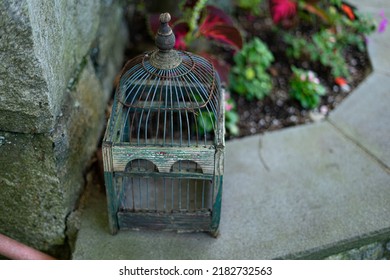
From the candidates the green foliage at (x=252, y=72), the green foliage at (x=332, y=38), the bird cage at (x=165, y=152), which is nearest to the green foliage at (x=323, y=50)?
the green foliage at (x=332, y=38)

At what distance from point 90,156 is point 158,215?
529 mm

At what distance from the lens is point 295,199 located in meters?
2.37

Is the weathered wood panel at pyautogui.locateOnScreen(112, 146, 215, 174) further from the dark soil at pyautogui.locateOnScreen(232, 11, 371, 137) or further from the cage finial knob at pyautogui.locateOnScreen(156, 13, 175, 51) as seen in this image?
the dark soil at pyautogui.locateOnScreen(232, 11, 371, 137)

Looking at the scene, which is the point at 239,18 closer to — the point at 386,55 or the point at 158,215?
the point at 386,55

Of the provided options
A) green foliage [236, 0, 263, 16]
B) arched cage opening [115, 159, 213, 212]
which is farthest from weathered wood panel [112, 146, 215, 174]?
green foliage [236, 0, 263, 16]

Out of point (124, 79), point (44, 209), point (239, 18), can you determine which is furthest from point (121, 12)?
point (44, 209)

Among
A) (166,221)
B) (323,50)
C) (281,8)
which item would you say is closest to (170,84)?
(166,221)

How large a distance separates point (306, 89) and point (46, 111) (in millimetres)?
1609

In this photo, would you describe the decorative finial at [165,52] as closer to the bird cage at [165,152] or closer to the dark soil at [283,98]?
the bird cage at [165,152]

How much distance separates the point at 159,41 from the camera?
5.92 feet

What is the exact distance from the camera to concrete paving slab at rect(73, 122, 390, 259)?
84.7 inches

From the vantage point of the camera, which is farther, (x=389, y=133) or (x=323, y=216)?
(x=389, y=133)

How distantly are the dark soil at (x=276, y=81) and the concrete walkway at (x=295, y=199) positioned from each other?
0.11 meters

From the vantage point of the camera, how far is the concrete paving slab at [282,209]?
2152mm
